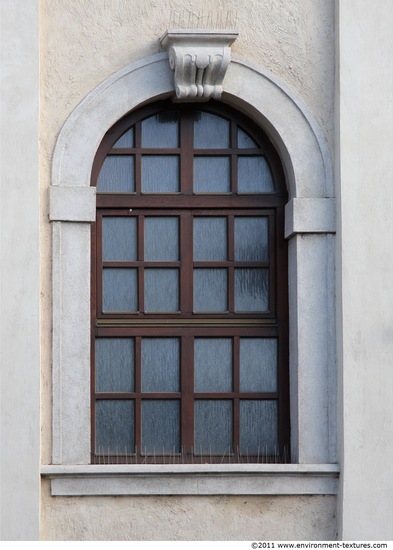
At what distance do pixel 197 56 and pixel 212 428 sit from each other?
3.20 meters

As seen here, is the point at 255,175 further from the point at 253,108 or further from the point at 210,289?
the point at 210,289

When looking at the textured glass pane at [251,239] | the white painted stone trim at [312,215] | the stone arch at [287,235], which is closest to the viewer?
the stone arch at [287,235]

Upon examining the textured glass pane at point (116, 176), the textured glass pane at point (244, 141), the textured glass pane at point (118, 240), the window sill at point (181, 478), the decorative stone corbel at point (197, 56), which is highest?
the decorative stone corbel at point (197, 56)

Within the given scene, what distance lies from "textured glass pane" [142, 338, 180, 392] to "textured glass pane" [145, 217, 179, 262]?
0.73m

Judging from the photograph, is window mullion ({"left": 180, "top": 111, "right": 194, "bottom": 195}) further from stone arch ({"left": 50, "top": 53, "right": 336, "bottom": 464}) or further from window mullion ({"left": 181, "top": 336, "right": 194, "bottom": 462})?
window mullion ({"left": 181, "top": 336, "right": 194, "bottom": 462})

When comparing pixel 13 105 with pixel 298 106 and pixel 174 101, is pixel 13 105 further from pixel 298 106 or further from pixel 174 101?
pixel 298 106

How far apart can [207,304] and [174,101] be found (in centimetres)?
180

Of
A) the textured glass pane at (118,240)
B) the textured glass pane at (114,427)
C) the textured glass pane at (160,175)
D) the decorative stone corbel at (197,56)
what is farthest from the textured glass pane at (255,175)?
the textured glass pane at (114,427)

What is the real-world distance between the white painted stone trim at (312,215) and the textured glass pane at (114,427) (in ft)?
6.98

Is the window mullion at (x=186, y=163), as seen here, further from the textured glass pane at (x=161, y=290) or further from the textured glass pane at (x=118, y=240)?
the textured glass pane at (x=161, y=290)

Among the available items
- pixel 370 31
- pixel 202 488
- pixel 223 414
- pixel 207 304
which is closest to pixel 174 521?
pixel 202 488

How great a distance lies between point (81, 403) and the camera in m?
10.2

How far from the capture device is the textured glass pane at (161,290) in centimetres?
1060

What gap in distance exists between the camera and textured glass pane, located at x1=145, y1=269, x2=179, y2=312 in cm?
1060
